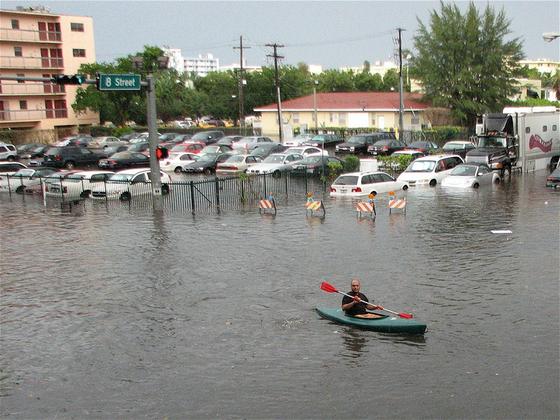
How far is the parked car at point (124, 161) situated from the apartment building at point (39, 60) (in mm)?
25001

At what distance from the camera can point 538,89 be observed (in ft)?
339

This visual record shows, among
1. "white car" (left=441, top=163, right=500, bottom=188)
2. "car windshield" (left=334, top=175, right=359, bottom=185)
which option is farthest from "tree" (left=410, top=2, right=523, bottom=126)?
"car windshield" (left=334, top=175, right=359, bottom=185)

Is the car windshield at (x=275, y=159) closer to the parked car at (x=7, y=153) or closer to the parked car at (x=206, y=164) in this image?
the parked car at (x=206, y=164)

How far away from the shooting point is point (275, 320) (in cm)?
1469

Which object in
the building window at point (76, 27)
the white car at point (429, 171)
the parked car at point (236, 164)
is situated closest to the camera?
the white car at point (429, 171)

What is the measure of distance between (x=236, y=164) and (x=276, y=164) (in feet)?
10.5

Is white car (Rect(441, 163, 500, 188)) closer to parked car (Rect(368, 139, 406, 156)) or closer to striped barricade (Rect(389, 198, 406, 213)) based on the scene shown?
striped barricade (Rect(389, 198, 406, 213))

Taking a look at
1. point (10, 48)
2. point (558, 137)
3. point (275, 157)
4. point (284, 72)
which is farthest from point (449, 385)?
point (284, 72)

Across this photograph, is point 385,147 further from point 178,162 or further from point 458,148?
point 178,162

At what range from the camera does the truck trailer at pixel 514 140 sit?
40594 mm

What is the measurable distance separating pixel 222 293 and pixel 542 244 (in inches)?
407

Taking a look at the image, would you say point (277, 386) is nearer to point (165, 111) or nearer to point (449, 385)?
point (449, 385)

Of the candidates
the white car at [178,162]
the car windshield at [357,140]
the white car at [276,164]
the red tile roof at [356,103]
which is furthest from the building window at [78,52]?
the white car at [276,164]

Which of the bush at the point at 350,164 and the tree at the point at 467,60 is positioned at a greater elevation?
the tree at the point at 467,60
